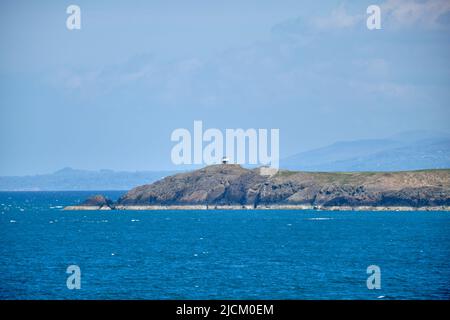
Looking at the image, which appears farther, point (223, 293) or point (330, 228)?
point (330, 228)

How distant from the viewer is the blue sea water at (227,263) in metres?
84.0

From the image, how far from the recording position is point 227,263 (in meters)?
112

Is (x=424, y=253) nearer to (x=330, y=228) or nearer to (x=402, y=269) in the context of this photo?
(x=402, y=269)

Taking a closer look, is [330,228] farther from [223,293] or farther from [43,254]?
[223,293]

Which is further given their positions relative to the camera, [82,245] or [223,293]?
[82,245]

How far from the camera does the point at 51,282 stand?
91.1 m

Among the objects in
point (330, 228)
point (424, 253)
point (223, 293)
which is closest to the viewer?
point (223, 293)

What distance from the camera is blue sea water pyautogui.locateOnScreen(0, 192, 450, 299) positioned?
84.0 metres
